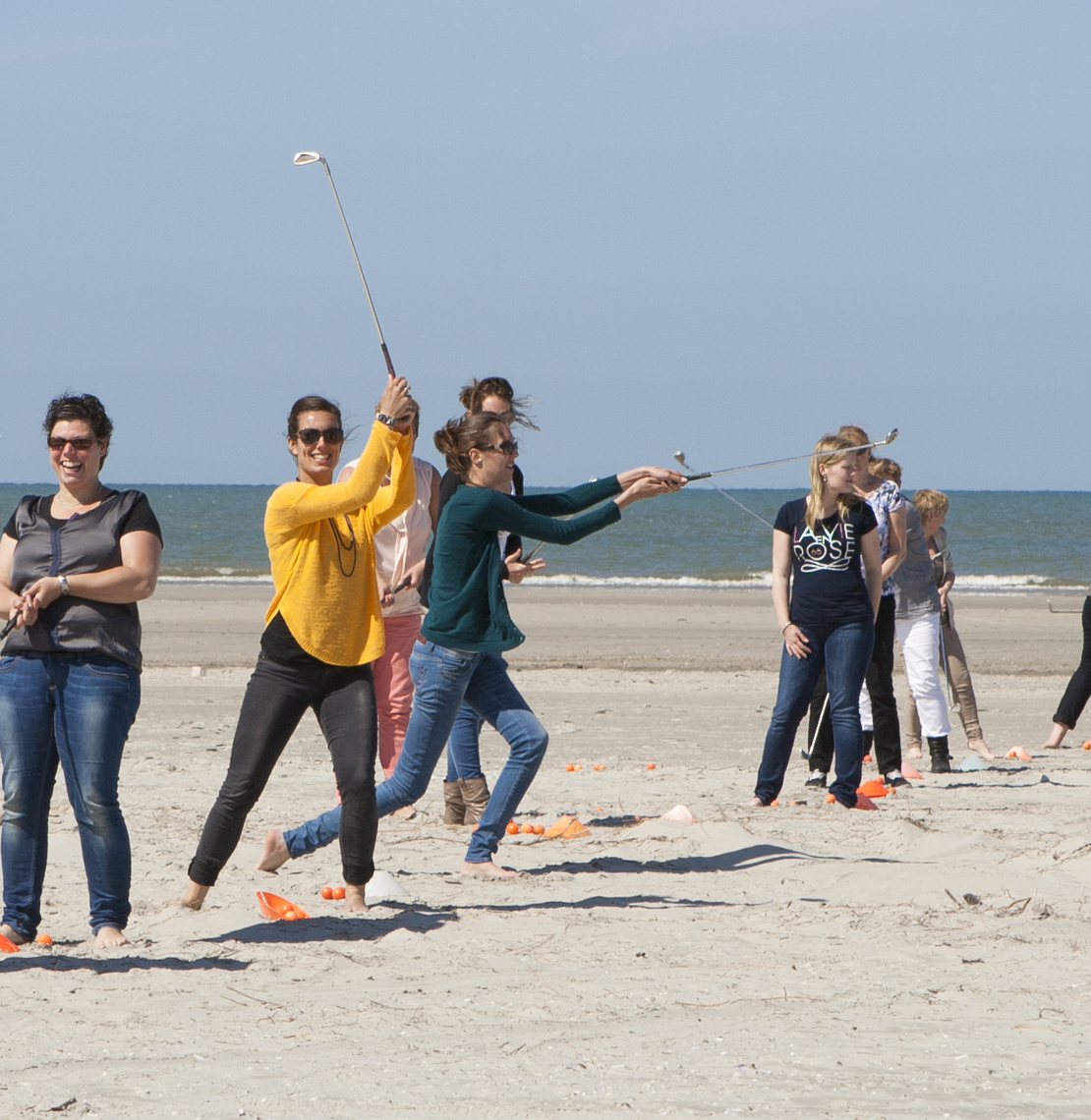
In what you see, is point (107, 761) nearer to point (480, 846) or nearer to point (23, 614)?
point (23, 614)

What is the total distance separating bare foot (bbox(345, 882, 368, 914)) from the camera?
4801 mm

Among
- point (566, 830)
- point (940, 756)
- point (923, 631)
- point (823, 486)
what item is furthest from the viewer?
point (940, 756)

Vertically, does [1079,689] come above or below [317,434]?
below

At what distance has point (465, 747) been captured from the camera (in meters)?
6.24

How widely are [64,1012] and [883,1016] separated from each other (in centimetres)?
223

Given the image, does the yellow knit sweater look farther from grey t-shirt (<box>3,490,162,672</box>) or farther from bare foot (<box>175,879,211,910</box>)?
bare foot (<box>175,879,211,910</box>)

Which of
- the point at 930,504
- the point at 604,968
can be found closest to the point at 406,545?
the point at 604,968

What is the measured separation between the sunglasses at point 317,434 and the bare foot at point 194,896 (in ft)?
5.05

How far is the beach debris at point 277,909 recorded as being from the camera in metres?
4.79

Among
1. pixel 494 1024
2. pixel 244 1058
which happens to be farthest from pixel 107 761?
pixel 494 1024

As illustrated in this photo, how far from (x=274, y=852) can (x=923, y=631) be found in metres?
4.45

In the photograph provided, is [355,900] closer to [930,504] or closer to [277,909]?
[277,909]

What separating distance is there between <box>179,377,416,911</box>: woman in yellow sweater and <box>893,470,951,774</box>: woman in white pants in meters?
4.35

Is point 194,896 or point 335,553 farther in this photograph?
Answer: point 194,896
